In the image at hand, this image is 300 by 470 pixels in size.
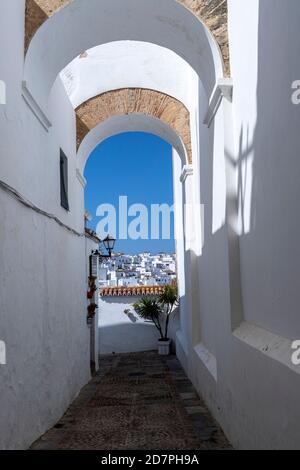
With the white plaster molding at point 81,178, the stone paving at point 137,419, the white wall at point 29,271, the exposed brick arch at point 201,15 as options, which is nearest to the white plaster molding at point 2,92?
the white wall at point 29,271

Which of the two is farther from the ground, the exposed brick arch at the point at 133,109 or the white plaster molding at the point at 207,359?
the exposed brick arch at the point at 133,109

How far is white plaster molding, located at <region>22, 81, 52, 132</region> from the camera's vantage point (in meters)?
4.59

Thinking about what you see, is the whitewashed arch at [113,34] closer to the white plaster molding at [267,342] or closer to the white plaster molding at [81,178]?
the white plaster molding at [267,342]

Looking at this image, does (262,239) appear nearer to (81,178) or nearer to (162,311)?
(81,178)

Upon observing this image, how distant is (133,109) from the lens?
29.2 feet

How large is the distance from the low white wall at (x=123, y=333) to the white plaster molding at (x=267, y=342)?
10.2 m

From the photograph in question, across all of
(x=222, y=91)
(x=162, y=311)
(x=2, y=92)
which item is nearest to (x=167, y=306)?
(x=162, y=311)

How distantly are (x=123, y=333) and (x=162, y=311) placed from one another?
5.22 feet

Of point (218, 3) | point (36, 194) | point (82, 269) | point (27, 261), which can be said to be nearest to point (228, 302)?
point (27, 261)

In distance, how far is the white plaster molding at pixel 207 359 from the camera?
217 inches

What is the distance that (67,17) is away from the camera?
5.21 meters

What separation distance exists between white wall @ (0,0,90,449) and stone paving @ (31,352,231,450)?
12.5 inches
